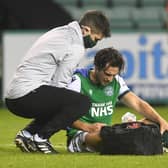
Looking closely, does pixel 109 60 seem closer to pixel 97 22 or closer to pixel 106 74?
pixel 106 74

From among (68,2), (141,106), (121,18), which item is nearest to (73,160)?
(141,106)

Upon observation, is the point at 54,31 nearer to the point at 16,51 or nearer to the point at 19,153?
the point at 19,153

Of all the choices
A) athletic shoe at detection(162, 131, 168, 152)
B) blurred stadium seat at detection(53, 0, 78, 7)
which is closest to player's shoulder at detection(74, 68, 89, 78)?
athletic shoe at detection(162, 131, 168, 152)

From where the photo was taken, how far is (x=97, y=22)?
8.83 m

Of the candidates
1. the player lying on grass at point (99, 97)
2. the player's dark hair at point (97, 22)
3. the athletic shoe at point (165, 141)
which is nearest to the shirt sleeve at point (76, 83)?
the player lying on grass at point (99, 97)

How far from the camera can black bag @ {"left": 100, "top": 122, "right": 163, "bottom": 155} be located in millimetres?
8594

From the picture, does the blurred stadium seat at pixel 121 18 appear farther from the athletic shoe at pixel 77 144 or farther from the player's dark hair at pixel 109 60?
the player's dark hair at pixel 109 60

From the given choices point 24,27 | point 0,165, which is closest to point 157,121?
point 0,165

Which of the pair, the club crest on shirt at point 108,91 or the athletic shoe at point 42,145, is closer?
the athletic shoe at point 42,145

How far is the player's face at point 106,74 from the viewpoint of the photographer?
8852 millimetres

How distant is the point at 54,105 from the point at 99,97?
20.4 inches

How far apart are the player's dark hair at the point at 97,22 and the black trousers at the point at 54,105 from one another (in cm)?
62

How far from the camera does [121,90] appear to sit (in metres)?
9.31

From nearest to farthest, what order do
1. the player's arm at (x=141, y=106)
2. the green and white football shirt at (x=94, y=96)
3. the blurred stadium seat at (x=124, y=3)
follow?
the green and white football shirt at (x=94, y=96) → the player's arm at (x=141, y=106) → the blurred stadium seat at (x=124, y=3)
